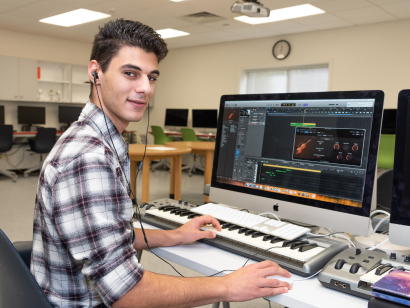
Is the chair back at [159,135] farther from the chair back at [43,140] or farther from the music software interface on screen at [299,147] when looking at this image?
the music software interface on screen at [299,147]

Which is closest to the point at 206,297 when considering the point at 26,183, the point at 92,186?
the point at 92,186

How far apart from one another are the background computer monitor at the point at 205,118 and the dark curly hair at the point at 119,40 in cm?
630

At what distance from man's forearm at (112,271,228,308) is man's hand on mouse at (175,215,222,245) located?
0.77 feet

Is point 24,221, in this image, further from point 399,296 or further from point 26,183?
point 399,296

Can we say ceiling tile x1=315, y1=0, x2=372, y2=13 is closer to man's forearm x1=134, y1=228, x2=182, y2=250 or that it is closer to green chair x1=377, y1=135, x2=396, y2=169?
green chair x1=377, y1=135, x2=396, y2=169

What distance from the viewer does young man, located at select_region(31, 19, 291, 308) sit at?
0.74 metres

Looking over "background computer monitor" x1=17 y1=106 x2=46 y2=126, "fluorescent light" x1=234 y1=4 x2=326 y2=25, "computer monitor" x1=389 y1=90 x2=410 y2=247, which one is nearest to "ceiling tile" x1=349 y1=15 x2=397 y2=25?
"fluorescent light" x1=234 y1=4 x2=326 y2=25

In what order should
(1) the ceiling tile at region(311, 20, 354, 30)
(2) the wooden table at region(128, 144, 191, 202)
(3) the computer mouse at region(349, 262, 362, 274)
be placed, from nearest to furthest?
(3) the computer mouse at region(349, 262, 362, 274) → (2) the wooden table at region(128, 144, 191, 202) → (1) the ceiling tile at region(311, 20, 354, 30)

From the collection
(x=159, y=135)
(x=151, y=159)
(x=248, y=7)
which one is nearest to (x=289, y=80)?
(x=159, y=135)

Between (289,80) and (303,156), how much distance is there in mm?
6030

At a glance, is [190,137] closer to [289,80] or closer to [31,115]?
[289,80]

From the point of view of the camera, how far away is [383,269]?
0.78 meters

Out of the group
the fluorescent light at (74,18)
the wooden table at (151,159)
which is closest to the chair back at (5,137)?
the fluorescent light at (74,18)

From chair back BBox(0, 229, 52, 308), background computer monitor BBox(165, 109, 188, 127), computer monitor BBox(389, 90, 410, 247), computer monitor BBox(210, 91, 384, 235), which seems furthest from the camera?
background computer monitor BBox(165, 109, 188, 127)
